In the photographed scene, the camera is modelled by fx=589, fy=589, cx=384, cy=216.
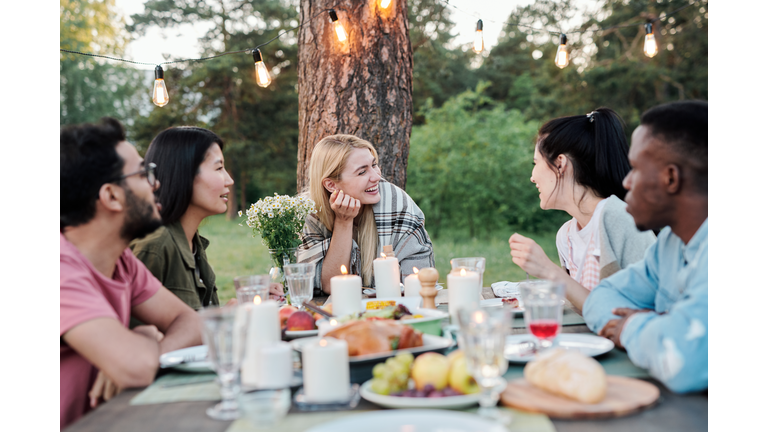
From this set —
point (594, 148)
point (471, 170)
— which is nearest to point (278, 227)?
point (594, 148)

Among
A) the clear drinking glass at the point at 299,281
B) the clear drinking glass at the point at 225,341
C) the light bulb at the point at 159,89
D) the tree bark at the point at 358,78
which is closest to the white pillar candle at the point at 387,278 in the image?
the clear drinking glass at the point at 299,281

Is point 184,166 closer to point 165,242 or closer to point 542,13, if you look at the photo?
point 165,242

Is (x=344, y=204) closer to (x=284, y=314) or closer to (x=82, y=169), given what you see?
(x=284, y=314)

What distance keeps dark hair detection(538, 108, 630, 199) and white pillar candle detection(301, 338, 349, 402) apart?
6.38 ft

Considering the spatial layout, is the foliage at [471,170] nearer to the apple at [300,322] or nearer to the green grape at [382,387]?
the apple at [300,322]

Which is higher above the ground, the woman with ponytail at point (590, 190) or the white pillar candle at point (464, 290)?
the woman with ponytail at point (590, 190)

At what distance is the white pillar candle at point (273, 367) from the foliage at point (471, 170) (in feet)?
34.0

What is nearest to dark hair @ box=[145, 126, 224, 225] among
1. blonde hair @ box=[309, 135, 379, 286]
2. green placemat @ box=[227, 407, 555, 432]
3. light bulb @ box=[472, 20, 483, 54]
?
blonde hair @ box=[309, 135, 379, 286]

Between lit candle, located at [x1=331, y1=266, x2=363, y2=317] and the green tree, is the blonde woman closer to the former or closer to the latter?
lit candle, located at [x1=331, y1=266, x2=363, y2=317]

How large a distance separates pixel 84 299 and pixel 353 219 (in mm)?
2144

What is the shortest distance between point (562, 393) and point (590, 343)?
0.51 meters

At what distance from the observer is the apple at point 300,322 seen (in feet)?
6.06

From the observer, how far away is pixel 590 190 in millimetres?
2846

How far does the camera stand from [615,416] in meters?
1.20
